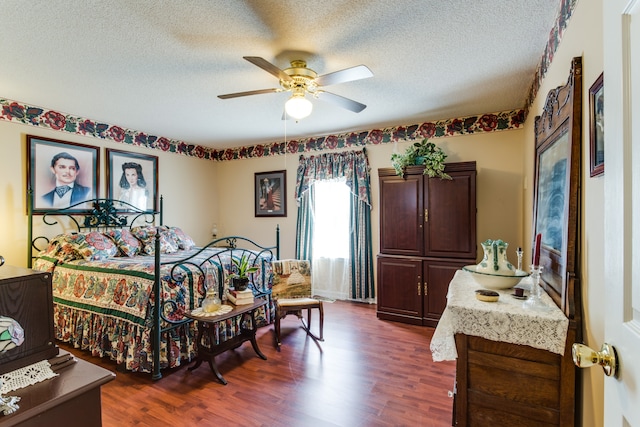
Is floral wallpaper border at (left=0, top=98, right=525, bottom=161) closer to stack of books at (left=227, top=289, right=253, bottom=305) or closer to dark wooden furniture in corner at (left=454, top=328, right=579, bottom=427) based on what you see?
stack of books at (left=227, top=289, right=253, bottom=305)

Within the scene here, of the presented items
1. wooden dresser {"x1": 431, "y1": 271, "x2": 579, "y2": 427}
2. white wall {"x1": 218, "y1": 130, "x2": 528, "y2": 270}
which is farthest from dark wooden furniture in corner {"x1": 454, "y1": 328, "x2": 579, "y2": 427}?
white wall {"x1": 218, "y1": 130, "x2": 528, "y2": 270}

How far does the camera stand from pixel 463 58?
2.46 meters

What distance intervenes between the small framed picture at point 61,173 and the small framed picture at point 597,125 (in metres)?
4.75

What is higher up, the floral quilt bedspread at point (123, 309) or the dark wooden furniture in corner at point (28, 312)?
the dark wooden furniture in corner at point (28, 312)

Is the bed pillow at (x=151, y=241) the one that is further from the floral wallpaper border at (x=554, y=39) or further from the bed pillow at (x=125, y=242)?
the floral wallpaper border at (x=554, y=39)

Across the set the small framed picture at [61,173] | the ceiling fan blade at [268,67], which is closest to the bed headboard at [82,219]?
the small framed picture at [61,173]

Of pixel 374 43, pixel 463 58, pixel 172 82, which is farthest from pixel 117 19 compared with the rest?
pixel 463 58

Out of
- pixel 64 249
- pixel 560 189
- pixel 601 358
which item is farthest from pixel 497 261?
pixel 64 249

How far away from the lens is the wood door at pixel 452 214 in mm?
3531

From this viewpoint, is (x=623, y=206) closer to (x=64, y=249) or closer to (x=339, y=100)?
(x=339, y=100)

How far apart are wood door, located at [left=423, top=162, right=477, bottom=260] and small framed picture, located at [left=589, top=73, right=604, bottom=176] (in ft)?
7.35

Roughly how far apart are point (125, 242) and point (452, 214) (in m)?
3.75

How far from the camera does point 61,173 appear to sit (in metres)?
3.78

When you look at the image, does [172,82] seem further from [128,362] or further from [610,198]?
[610,198]
